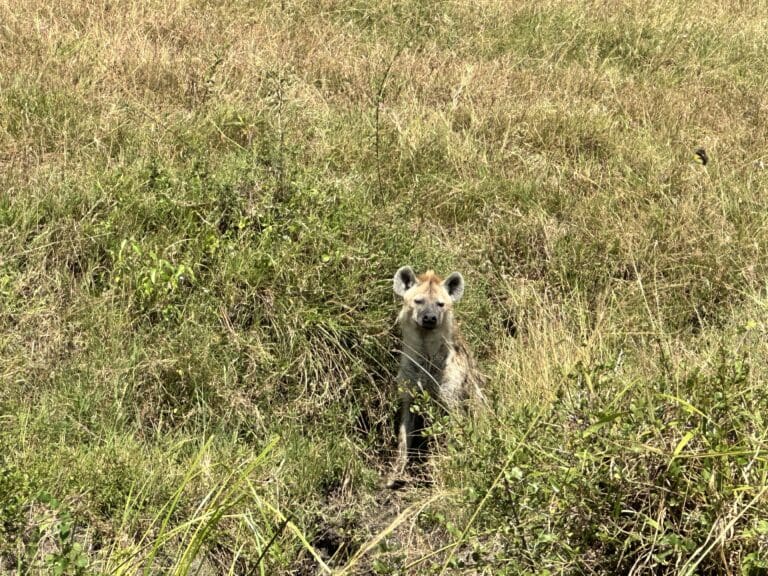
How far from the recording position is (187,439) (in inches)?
204

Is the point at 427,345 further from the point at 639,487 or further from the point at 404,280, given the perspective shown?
the point at 639,487

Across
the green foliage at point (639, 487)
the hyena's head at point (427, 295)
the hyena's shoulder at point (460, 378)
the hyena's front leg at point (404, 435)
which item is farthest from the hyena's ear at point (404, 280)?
the green foliage at point (639, 487)

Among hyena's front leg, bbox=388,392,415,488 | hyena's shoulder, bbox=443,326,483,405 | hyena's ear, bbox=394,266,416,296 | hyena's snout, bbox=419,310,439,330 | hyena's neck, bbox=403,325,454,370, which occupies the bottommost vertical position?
hyena's front leg, bbox=388,392,415,488

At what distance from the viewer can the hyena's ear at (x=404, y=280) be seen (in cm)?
601

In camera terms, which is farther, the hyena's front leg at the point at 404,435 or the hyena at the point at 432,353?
the hyena at the point at 432,353

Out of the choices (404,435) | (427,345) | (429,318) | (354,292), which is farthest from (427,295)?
(404,435)

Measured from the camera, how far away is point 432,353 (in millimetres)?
6133

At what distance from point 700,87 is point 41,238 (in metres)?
7.22

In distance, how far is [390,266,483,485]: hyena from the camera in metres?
6.00

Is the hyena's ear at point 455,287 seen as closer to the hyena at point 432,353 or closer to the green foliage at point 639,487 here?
the hyena at point 432,353

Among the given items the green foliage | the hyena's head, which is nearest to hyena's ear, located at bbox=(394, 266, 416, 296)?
the hyena's head

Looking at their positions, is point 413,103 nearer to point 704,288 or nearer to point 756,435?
point 704,288

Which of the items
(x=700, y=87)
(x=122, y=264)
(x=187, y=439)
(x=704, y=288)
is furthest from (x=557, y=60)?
(x=187, y=439)

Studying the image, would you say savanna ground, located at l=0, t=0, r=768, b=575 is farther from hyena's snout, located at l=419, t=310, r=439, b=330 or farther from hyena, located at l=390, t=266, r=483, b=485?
hyena's snout, located at l=419, t=310, r=439, b=330
